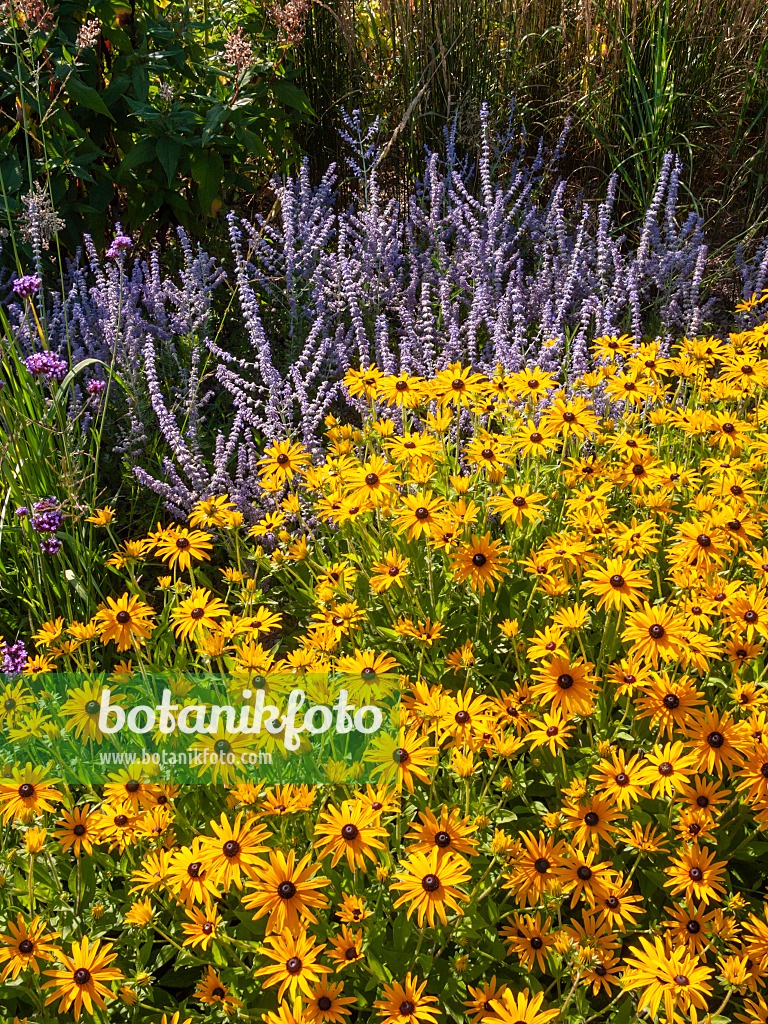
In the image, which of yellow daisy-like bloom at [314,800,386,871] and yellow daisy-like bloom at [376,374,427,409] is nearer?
yellow daisy-like bloom at [314,800,386,871]

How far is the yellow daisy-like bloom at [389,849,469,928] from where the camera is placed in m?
1.67

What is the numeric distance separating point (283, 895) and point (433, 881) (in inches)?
11.4

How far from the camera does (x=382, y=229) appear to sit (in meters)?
4.62

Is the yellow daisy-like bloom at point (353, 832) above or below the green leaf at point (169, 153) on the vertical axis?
below

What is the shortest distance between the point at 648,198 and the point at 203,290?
2969mm

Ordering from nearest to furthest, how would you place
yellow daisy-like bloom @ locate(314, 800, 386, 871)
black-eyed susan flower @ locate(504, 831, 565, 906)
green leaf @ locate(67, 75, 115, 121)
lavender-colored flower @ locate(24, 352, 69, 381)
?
yellow daisy-like bloom @ locate(314, 800, 386, 871)
black-eyed susan flower @ locate(504, 831, 565, 906)
lavender-colored flower @ locate(24, 352, 69, 381)
green leaf @ locate(67, 75, 115, 121)

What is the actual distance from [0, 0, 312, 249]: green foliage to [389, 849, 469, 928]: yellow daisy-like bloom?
349 centimetres

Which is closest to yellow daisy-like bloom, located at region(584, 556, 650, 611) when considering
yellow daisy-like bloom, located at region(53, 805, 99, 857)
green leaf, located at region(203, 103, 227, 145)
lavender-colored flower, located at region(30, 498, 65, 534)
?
yellow daisy-like bloom, located at region(53, 805, 99, 857)

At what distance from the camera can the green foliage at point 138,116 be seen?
427 cm

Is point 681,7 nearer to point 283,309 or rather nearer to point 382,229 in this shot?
point 382,229

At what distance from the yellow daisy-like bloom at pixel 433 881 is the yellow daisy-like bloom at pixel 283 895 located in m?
0.17

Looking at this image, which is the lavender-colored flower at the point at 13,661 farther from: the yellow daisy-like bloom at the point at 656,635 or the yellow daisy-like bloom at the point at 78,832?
the yellow daisy-like bloom at the point at 656,635

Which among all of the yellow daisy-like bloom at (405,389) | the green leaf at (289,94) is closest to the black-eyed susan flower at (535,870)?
the yellow daisy-like bloom at (405,389)

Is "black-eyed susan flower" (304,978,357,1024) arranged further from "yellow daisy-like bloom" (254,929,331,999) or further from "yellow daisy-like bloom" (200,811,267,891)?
"yellow daisy-like bloom" (200,811,267,891)
